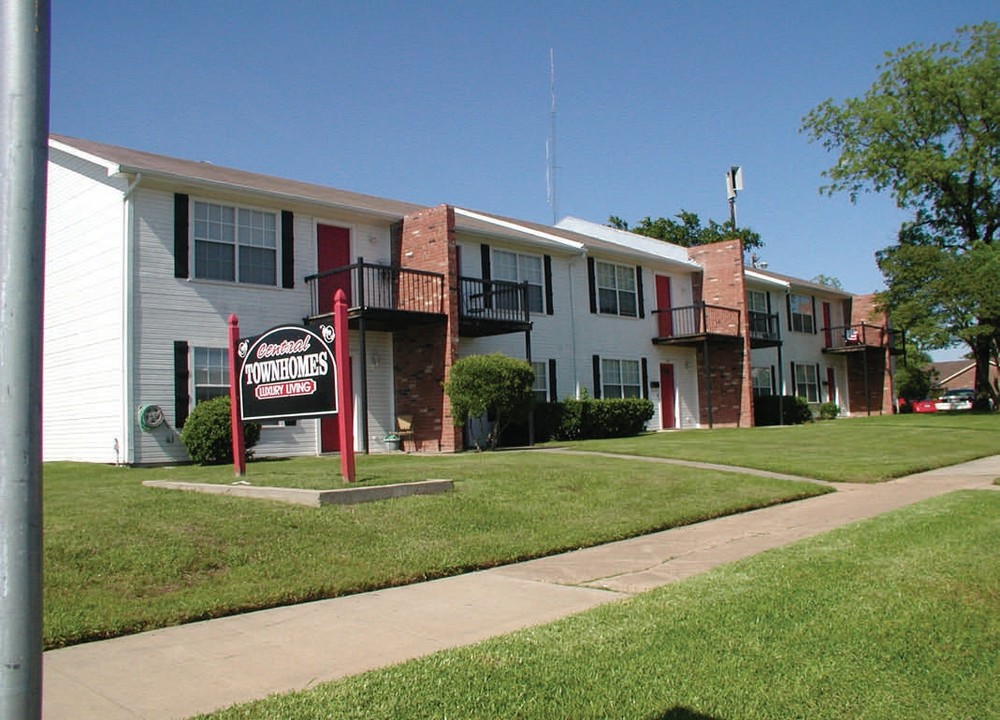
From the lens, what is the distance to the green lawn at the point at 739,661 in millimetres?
4008

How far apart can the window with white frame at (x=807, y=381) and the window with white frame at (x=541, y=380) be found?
16.0 m

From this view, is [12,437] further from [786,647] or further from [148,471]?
[148,471]

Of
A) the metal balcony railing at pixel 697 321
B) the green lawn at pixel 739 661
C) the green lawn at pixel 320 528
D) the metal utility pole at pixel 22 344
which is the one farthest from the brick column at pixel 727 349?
the metal utility pole at pixel 22 344

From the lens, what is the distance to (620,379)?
27.1 metres

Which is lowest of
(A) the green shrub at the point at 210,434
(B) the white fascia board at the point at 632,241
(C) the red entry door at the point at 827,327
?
(A) the green shrub at the point at 210,434

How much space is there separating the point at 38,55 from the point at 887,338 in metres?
42.3

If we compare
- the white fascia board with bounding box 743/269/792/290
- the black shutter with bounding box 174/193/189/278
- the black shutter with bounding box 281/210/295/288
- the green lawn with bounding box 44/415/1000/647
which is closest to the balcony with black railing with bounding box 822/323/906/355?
the white fascia board with bounding box 743/269/792/290

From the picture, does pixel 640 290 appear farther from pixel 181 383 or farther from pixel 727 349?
pixel 181 383

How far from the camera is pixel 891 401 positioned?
4100 cm

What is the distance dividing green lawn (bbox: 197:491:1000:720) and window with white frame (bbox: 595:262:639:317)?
20229 millimetres

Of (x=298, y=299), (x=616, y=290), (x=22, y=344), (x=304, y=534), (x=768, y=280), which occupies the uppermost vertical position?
(x=768, y=280)

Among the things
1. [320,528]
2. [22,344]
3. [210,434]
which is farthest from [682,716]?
[210,434]

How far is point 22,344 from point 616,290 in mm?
25541

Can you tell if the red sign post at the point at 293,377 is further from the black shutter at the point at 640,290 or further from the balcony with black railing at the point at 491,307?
the black shutter at the point at 640,290
